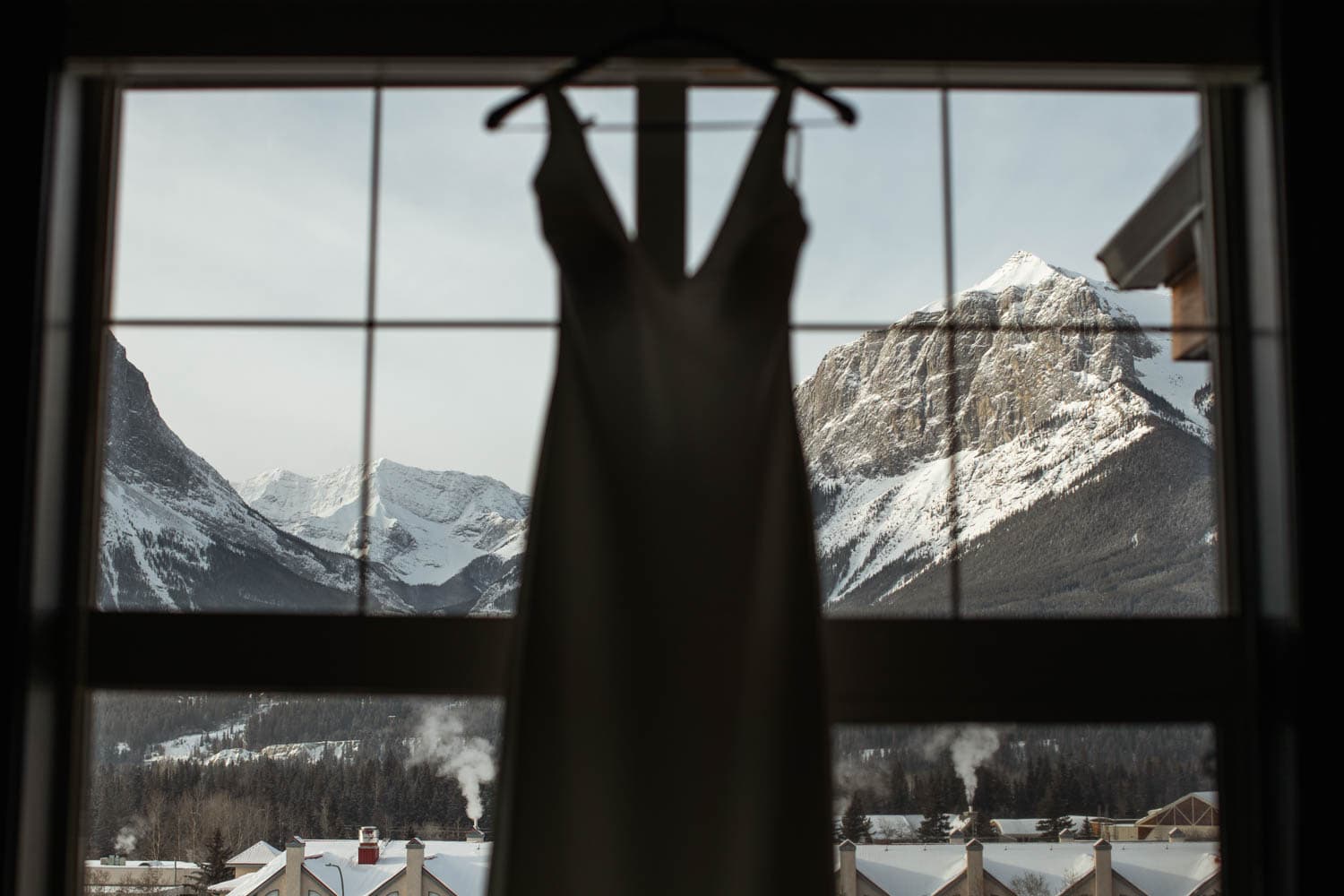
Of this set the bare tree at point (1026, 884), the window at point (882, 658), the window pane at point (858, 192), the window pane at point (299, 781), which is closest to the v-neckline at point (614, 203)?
the window pane at point (858, 192)

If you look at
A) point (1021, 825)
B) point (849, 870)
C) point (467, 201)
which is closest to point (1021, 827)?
point (1021, 825)

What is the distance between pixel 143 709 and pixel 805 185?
3.50 ft

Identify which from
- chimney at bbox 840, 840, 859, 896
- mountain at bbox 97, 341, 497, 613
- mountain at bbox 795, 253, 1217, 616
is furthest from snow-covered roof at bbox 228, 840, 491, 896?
mountain at bbox 795, 253, 1217, 616

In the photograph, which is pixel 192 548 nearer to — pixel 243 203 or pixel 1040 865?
pixel 243 203

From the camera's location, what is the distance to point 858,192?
3.76ft

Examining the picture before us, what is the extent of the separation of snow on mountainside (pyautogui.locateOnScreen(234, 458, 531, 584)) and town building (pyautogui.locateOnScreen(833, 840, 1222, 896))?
2.05 feet

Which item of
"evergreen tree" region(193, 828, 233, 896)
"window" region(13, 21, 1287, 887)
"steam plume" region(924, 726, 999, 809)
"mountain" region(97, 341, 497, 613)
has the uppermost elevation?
"mountain" region(97, 341, 497, 613)

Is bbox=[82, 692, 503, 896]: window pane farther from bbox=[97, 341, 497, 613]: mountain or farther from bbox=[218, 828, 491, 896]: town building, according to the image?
bbox=[97, 341, 497, 613]: mountain

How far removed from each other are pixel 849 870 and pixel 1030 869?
0.22m

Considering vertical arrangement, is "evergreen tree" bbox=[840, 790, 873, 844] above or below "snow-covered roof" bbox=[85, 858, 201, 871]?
above

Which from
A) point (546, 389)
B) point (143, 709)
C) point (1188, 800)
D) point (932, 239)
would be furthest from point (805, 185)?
point (143, 709)

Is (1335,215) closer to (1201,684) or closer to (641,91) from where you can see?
(1201,684)

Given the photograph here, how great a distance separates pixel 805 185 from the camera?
1.15 m

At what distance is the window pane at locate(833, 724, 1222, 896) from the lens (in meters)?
1.07
